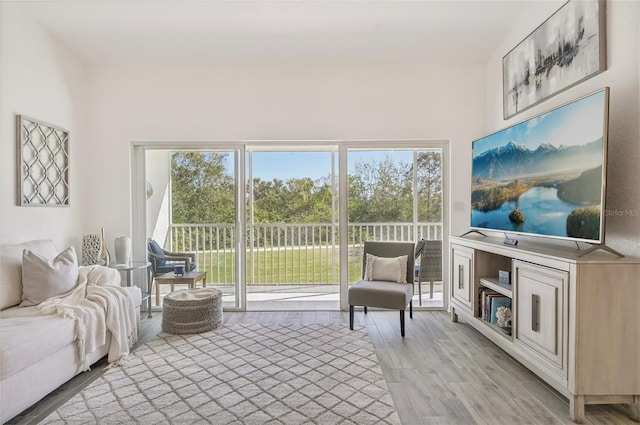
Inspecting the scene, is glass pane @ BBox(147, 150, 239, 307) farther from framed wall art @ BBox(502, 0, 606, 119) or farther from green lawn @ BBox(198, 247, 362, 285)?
framed wall art @ BBox(502, 0, 606, 119)

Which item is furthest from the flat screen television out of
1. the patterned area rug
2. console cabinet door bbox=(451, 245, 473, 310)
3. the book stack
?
the patterned area rug

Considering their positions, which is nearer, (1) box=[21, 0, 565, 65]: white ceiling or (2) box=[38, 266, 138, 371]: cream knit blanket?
(2) box=[38, 266, 138, 371]: cream knit blanket

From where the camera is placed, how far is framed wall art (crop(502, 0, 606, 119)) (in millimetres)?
2361

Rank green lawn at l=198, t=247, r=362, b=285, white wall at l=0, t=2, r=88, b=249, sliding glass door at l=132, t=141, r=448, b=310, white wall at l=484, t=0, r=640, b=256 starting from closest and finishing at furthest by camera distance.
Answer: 1. white wall at l=484, t=0, r=640, b=256
2. white wall at l=0, t=2, r=88, b=249
3. sliding glass door at l=132, t=141, r=448, b=310
4. green lawn at l=198, t=247, r=362, b=285

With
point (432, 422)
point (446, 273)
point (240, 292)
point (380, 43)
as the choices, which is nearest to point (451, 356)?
point (432, 422)

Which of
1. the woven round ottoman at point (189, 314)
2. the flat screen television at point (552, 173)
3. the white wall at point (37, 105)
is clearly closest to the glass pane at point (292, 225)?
the woven round ottoman at point (189, 314)

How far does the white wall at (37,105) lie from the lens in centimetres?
292

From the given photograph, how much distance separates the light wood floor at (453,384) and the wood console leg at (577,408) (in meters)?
0.04

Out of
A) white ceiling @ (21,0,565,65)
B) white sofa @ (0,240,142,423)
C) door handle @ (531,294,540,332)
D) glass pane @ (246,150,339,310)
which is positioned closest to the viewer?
white sofa @ (0,240,142,423)

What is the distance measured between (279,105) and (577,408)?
3.65 m

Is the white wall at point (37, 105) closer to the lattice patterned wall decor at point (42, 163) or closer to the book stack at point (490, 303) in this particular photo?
the lattice patterned wall decor at point (42, 163)

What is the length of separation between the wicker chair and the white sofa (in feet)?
10.4

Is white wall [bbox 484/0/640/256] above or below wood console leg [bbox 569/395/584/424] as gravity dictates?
above

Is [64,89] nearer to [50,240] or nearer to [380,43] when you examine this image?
[50,240]
